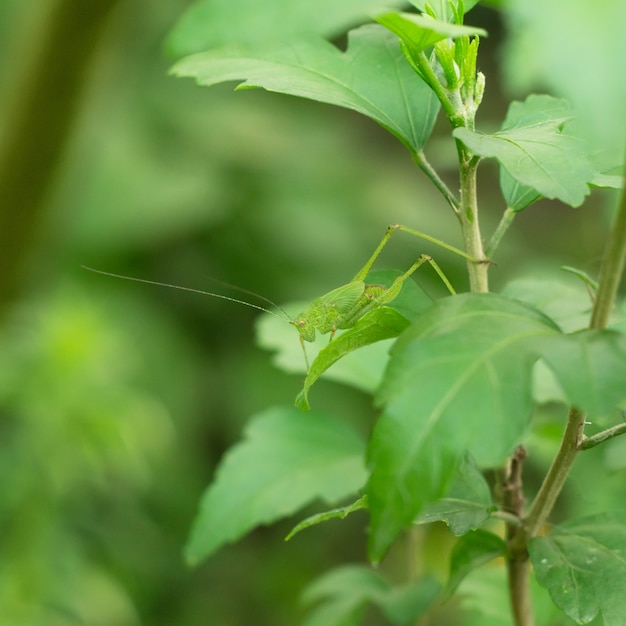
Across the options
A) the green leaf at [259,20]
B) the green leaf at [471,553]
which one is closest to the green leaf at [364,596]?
the green leaf at [471,553]

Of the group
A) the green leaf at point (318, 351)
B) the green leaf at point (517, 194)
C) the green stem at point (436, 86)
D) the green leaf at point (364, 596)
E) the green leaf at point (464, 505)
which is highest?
the green stem at point (436, 86)

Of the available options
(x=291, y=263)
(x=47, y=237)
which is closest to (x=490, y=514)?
(x=47, y=237)

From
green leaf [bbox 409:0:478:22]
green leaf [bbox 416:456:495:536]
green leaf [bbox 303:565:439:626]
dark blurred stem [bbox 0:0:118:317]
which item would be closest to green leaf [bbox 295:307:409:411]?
green leaf [bbox 416:456:495:536]

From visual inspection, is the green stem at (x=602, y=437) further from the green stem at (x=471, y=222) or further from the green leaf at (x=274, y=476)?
the green leaf at (x=274, y=476)

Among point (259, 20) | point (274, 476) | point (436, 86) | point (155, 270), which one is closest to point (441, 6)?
point (436, 86)

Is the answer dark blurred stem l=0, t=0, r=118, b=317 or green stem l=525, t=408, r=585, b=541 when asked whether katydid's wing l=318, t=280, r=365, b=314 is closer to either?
green stem l=525, t=408, r=585, b=541

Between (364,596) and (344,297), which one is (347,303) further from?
(364,596)

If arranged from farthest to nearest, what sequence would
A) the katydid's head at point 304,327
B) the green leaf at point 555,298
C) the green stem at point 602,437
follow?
the katydid's head at point 304,327, the green leaf at point 555,298, the green stem at point 602,437
